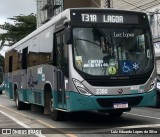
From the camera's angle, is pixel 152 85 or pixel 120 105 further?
pixel 152 85

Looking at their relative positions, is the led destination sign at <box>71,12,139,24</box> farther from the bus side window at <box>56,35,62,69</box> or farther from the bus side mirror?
the bus side window at <box>56,35,62,69</box>

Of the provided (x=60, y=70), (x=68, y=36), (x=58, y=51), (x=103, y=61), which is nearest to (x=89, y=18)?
(x=68, y=36)

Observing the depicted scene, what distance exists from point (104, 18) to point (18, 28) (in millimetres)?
53819

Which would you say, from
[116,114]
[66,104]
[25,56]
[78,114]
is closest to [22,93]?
[25,56]

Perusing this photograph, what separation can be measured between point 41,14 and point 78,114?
44238 millimetres

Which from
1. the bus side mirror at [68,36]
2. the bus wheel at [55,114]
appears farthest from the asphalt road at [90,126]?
the bus side mirror at [68,36]

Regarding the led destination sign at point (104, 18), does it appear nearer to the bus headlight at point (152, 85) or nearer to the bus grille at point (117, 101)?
the bus headlight at point (152, 85)

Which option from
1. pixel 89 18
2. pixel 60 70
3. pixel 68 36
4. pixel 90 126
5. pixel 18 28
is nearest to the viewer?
pixel 68 36

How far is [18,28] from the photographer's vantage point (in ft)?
214

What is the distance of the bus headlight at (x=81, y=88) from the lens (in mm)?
11938

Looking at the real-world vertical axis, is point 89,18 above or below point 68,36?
above

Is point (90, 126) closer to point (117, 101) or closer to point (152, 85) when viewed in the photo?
point (117, 101)

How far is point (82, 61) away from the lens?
479 inches

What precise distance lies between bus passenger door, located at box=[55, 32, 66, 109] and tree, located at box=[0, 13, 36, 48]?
50052 mm
